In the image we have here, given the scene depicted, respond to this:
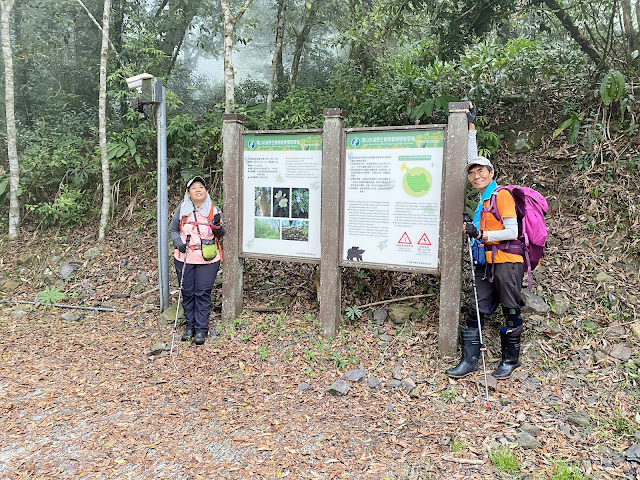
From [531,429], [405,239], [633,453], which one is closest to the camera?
[633,453]

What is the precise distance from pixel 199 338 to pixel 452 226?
11.0ft

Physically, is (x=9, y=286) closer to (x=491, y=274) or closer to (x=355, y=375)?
(x=355, y=375)

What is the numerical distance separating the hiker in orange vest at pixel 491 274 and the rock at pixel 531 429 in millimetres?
705

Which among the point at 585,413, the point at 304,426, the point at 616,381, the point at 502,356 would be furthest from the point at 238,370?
the point at 616,381

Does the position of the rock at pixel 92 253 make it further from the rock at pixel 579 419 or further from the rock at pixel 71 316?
the rock at pixel 579 419

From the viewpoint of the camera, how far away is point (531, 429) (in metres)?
3.82

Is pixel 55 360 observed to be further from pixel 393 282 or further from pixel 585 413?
pixel 585 413

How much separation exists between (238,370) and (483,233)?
3.02 m

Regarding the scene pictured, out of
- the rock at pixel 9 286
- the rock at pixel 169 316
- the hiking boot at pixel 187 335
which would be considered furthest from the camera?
the rock at pixel 9 286

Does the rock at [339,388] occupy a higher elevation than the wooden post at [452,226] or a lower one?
lower

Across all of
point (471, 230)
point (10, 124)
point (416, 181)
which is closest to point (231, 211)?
point (416, 181)

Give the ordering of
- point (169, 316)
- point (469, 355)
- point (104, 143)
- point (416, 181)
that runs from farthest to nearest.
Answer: point (104, 143) → point (169, 316) → point (416, 181) → point (469, 355)

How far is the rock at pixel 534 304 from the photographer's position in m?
5.24

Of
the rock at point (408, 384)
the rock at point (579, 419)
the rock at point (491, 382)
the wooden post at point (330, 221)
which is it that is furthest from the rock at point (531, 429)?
the wooden post at point (330, 221)
